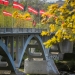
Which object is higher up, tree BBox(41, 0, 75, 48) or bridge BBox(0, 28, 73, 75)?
tree BBox(41, 0, 75, 48)

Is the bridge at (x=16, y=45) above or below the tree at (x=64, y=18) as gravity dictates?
below

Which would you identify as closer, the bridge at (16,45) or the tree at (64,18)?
the tree at (64,18)

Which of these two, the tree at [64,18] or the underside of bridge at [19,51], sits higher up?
the tree at [64,18]

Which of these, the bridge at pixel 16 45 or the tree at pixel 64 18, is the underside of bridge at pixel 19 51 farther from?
the tree at pixel 64 18

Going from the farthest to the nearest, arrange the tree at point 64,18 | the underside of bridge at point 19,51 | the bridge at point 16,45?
the underside of bridge at point 19,51
the bridge at point 16,45
the tree at point 64,18

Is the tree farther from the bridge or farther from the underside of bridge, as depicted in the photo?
the underside of bridge

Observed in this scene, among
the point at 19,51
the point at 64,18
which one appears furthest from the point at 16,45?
the point at 64,18

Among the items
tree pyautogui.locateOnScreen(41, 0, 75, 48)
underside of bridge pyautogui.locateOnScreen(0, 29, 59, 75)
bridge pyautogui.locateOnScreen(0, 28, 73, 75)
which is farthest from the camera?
underside of bridge pyautogui.locateOnScreen(0, 29, 59, 75)

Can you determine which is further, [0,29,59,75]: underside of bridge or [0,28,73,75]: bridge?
[0,29,59,75]: underside of bridge

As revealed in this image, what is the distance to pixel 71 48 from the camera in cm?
5747

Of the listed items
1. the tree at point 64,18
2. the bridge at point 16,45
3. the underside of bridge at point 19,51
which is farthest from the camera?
the underside of bridge at point 19,51

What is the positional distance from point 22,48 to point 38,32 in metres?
8.04

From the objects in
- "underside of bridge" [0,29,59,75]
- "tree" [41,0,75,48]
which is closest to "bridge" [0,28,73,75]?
"underside of bridge" [0,29,59,75]

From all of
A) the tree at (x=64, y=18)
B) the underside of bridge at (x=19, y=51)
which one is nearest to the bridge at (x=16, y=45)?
the underside of bridge at (x=19, y=51)
